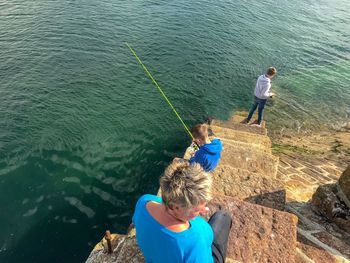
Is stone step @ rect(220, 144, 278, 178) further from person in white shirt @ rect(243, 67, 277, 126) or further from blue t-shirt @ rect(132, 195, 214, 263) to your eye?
blue t-shirt @ rect(132, 195, 214, 263)

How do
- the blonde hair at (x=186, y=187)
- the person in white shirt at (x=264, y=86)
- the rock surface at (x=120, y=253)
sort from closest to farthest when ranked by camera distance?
the blonde hair at (x=186, y=187), the rock surface at (x=120, y=253), the person in white shirt at (x=264, y=86)

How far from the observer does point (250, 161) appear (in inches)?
300

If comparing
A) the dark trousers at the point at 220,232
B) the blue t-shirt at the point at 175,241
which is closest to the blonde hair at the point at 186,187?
the blue t-shirt at the point at 175,241

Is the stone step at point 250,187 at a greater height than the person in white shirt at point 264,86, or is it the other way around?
the stone step at point 250,187

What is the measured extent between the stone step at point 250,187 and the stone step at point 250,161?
104cm

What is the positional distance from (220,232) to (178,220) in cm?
123

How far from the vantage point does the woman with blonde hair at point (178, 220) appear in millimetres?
3104

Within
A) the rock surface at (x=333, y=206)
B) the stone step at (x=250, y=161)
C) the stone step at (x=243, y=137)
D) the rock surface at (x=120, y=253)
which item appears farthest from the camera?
the stone step at (x=243, y=137)

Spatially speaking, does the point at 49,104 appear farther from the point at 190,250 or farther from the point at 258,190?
the point at 190,250

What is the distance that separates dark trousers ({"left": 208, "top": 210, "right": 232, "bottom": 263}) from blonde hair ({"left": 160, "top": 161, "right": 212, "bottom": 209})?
1.23m

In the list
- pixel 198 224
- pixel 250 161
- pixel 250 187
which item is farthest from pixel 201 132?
pixel 198 224

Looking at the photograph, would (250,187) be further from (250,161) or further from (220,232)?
(220,232)

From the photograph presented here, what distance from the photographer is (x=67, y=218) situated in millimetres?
8086

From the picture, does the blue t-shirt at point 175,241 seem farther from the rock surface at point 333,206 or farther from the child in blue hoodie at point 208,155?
the rock surface at point 333,206
